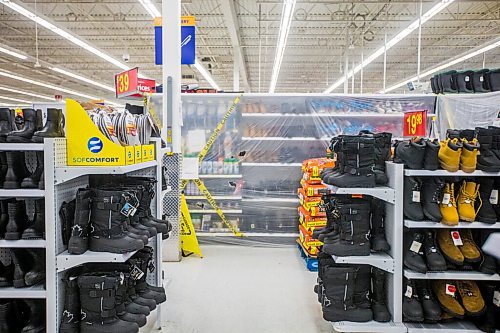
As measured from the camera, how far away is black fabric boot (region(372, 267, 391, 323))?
3.53 metres

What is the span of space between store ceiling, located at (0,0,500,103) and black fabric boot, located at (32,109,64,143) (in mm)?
7264

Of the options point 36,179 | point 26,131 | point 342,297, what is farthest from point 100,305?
point 342,297

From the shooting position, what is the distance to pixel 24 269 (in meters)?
3.04

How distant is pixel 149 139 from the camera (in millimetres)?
3797

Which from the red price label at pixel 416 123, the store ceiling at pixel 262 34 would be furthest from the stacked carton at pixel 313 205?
the store ceiling at pixel 262 34

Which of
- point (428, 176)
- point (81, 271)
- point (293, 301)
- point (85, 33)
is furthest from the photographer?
point (85, 33)

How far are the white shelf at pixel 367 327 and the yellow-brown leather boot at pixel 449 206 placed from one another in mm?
914

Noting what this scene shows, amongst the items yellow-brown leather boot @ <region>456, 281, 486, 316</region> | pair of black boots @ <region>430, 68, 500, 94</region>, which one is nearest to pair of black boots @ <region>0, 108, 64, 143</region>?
yellow-brown leather boot @ <region>456, 281, 486, 316</region>

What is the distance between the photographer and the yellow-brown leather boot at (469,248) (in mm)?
3525

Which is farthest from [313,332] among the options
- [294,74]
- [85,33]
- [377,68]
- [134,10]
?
[294,74]

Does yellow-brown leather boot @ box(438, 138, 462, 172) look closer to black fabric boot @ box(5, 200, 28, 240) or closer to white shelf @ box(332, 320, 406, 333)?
white shelf @ box(332, 320, 406, 333)

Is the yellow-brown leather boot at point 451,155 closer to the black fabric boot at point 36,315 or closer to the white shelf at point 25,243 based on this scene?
the white shelf at point 25,243

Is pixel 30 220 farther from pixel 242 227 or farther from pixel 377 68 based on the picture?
pixel 377 68

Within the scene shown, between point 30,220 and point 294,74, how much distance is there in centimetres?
1970
